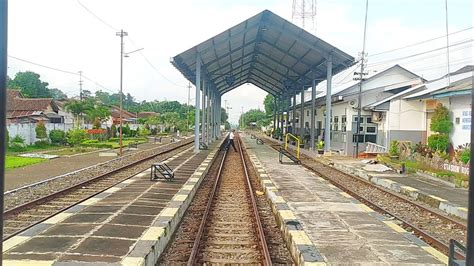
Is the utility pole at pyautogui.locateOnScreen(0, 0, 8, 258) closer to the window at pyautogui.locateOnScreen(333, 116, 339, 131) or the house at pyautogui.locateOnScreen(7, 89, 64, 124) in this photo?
the window at pyautogui.locateOnScreen(333, 116, 339, 131)

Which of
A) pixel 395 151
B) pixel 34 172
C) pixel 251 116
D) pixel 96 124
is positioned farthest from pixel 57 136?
pixel 251 116

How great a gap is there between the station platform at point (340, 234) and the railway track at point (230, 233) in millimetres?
514

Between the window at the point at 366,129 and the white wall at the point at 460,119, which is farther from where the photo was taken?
the window at the point at 366,129

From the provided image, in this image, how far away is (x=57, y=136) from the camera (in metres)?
32.2

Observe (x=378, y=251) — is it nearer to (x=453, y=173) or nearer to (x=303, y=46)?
(x=453, y=173)

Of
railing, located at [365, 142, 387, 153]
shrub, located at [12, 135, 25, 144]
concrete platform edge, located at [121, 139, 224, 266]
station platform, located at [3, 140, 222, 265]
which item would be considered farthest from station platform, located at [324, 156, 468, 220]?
shrub, located at [12, 135, 25, 144]

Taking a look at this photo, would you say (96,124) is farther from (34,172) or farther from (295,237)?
(295,237)

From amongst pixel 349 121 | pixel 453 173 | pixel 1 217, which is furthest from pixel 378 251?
pixel 349 121

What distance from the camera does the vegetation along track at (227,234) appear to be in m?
6.33

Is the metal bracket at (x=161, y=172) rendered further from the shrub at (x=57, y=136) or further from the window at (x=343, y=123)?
the shrub at (x=57, y=136)

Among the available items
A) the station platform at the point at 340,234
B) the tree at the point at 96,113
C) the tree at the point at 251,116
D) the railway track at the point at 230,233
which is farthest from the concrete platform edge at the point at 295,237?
the tree at the point at 251,116

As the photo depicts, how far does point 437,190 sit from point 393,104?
11.8 metres

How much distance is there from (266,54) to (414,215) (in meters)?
21.5

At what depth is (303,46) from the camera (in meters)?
24.2
